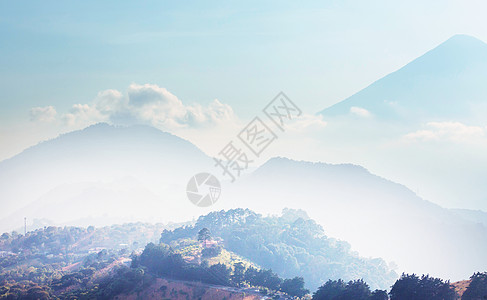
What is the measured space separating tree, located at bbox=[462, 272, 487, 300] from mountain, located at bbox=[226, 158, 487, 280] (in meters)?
66.0

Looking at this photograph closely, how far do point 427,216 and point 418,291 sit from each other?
84446 millimetres

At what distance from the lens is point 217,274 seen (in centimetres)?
4084

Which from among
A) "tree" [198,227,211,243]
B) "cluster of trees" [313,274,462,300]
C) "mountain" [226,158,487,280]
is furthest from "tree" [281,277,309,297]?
"mountain" [226,158,487,280]

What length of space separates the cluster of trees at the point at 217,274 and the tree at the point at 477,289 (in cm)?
1484

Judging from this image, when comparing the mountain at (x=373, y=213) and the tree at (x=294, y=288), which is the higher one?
the mountain at (x=373, y=213)

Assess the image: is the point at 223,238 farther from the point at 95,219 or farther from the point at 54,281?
the point at 95,219

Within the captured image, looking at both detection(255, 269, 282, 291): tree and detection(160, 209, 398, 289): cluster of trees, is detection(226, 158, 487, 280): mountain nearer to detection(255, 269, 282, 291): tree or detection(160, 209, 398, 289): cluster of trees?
detection(160, 209, 398, 289): cluster of trees

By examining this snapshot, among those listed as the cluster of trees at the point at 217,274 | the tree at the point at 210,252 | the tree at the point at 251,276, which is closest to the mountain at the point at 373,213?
the tree at the point at 210,252

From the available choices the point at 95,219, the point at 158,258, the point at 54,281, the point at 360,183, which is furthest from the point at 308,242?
the point at 95,219

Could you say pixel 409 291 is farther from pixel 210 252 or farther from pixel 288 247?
pixel 288 247

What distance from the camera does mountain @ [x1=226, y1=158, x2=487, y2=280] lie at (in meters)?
89.9

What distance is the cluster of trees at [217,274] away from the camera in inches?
1503

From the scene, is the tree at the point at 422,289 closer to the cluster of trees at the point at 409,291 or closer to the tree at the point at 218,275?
the cluster of trees at the point at 409,291

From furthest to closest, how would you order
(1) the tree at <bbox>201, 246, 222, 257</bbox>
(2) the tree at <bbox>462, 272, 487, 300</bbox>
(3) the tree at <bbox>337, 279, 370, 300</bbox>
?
(1) the tree at <bbox>201, 246, 222, 257</bbox>
(3) the tree at <bbox>337, 279, 370, 300</bbox>
(2) the tree at <bbox>462, 272, 487, 300</bbox>
